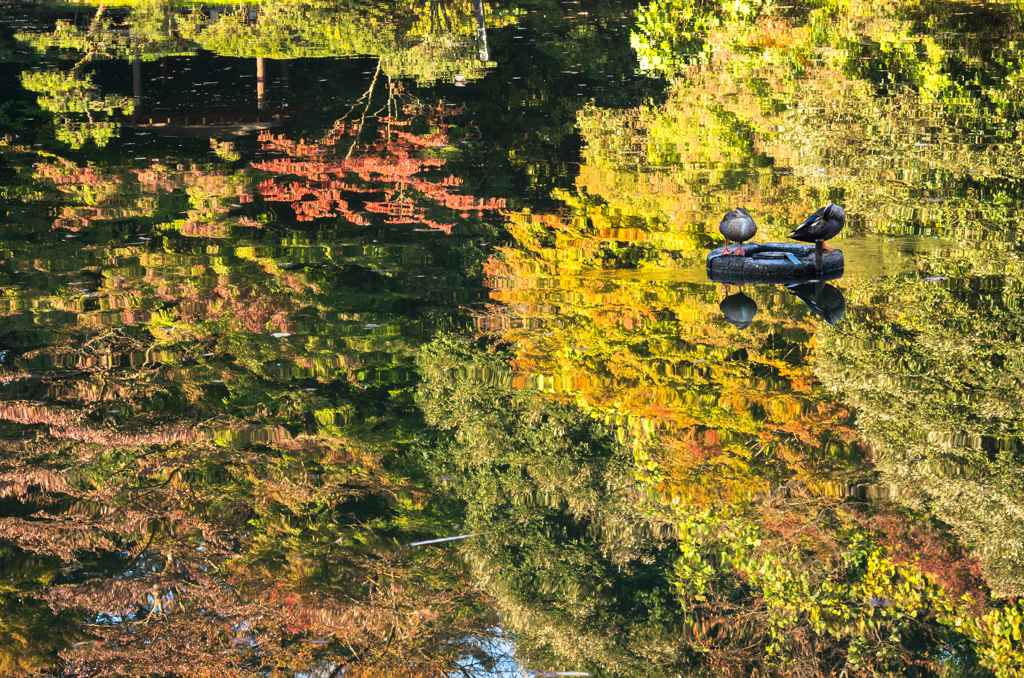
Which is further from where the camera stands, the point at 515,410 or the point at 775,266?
the point at 775,266

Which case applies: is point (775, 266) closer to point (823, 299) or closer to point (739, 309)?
point (823, 299)

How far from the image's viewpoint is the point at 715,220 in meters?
12.6

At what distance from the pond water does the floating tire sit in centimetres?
16

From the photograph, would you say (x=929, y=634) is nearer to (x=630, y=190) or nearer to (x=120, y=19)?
(x=630, y=190)

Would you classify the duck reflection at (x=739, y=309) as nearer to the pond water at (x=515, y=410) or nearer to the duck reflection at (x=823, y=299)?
the pond water at (x=515, y=410)

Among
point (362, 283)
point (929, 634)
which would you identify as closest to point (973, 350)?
point (929, 634)

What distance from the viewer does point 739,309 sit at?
9.88m

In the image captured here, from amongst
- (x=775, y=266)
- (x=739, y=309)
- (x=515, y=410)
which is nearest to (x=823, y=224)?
(x=775, y=266)

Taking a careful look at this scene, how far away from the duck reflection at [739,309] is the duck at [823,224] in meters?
0.74

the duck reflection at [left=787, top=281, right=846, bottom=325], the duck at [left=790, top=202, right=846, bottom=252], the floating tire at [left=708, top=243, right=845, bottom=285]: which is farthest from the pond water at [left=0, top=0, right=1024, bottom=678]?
the duck at [left=790, top=202, right=846, bottom=252]

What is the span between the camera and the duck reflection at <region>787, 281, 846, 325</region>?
9.63 meters

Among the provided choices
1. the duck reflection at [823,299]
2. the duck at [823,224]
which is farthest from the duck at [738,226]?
the duck reflection at [823,299]

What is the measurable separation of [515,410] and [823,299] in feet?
10.8

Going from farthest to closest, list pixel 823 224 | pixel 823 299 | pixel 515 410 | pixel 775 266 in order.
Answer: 1. pixel 775 266
2. pixel 823 299
3. pixel 823 224
4. pixel 515 410
